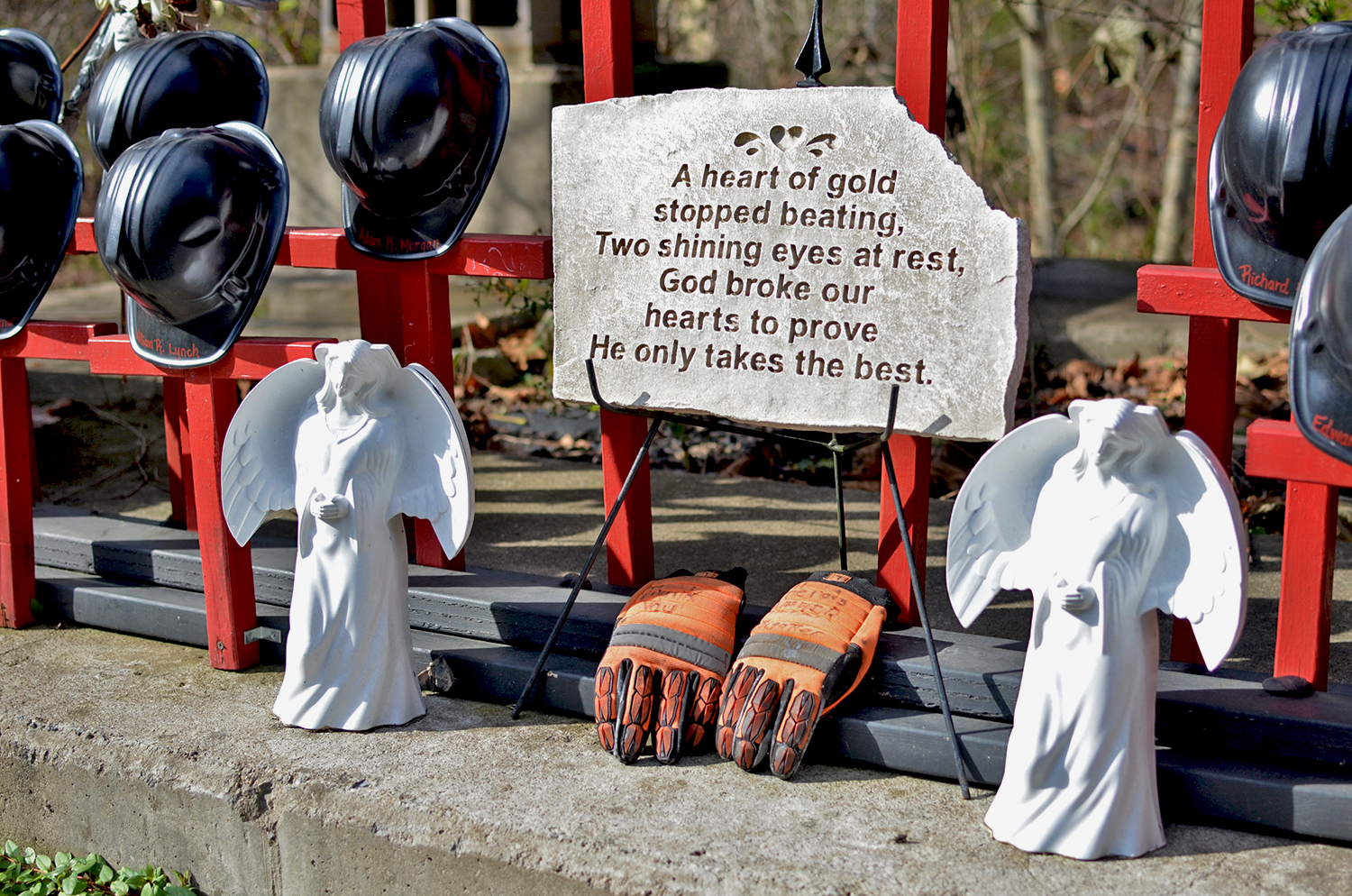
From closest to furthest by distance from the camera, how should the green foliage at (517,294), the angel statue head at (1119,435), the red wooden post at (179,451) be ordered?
the angel statue head at (1119,435), the red wooden post at (179,451), the green foliage at (517,294)

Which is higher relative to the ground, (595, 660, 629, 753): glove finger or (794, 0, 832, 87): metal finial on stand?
(794, 0, 832, 87): metal finial on stand

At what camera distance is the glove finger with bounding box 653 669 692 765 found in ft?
9.00

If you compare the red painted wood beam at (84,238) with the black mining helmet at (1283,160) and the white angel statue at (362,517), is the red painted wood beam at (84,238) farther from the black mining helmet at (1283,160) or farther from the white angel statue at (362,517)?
the black mining helmet at (1283,160)

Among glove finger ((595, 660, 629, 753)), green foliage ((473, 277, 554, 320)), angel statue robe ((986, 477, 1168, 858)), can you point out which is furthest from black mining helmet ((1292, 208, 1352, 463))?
green foliage ((473, 277, 554, 320))

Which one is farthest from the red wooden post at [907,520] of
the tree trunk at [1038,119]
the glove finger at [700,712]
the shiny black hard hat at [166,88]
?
the tree trunk at [1038,119]

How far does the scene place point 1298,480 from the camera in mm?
2408

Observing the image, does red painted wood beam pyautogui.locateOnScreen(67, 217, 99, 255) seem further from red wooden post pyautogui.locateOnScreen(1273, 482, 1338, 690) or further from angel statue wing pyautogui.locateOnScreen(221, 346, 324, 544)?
red wooden post pyautogui.locateOnScreen(1273, 482, 1338, 690)

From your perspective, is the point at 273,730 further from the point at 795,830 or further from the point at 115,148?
the point at 115,148

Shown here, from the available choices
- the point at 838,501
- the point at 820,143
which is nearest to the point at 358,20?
the point at 820,143

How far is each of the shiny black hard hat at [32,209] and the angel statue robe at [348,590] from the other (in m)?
1.11

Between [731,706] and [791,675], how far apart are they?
0.48ft

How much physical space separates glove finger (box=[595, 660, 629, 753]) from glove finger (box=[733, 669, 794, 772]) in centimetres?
27

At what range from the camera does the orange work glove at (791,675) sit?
2654mm

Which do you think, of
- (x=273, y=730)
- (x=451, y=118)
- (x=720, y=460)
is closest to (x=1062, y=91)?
(x=720, y=460)
